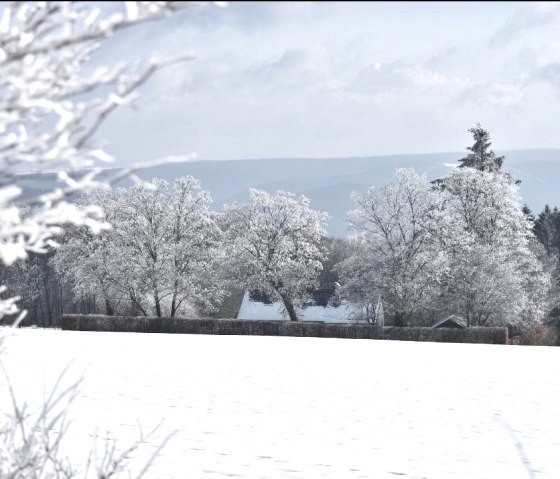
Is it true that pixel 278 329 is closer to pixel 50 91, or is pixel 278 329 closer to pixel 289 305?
pixel 289 305

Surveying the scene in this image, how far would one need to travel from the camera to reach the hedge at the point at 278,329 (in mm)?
34781

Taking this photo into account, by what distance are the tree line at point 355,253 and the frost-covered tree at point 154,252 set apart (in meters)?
0.09

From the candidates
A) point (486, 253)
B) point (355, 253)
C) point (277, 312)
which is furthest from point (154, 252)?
point (486, 253)

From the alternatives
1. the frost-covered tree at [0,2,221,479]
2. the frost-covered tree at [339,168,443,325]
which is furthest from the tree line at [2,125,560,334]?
the frost-covered tree at [0,2,221,479]

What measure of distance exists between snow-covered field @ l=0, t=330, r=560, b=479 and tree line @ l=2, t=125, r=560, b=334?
1890 cm

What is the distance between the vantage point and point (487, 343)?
34719 millimetres

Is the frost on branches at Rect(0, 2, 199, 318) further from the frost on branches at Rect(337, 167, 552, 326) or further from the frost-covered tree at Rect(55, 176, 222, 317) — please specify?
the frost-covered tree at Rect(55, 176, 222, 317)

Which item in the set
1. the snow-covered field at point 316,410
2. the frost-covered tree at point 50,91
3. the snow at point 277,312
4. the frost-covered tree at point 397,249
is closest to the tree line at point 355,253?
the frost-covered tree at point 397,249

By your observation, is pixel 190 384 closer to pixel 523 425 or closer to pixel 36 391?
pixel 36 391

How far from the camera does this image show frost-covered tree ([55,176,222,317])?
50594mm

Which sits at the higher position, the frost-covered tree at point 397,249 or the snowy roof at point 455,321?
the frost-covered tree at point 397,249

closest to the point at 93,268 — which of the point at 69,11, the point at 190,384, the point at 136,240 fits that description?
Answer: the point at 136,240

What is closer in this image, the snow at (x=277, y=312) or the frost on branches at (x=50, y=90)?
the frost on branches at (x=50, y=90)

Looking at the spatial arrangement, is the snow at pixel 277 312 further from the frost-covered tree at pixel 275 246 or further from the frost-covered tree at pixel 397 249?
the frost-covered tree at pixel 397 249
